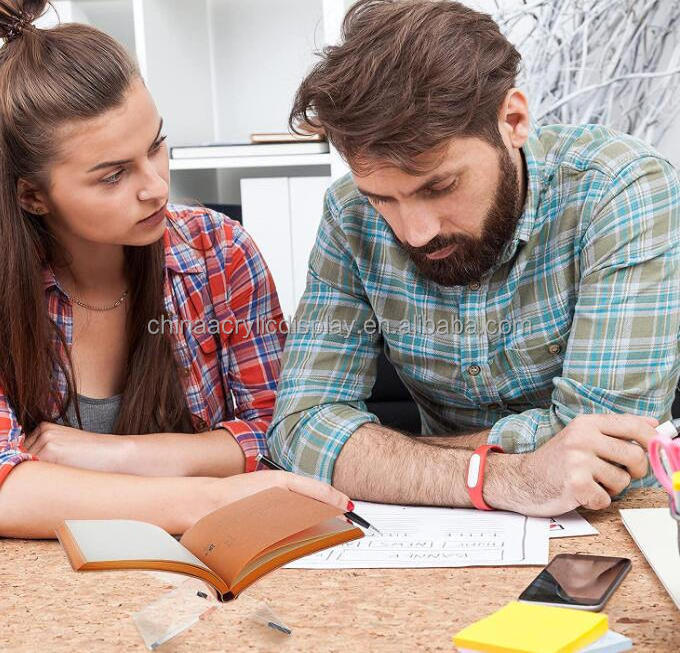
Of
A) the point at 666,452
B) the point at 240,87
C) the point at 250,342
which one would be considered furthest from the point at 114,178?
the point at 240,87

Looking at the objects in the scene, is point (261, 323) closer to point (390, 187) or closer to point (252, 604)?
point (390, 187)

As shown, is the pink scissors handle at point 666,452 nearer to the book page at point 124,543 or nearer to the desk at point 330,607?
the desk at point 330,607

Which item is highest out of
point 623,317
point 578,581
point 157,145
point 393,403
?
point 157,145

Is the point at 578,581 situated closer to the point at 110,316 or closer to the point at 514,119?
the point at 514,119

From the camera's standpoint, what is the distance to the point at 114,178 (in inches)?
50.9

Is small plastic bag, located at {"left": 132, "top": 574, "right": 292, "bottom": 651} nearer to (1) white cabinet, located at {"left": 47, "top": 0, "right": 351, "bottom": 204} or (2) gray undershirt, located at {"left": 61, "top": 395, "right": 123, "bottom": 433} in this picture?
(2) gray undershirt, located at {"left": 61, "top": 395, "right": 123, "bottom": 433}

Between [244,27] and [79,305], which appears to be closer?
[79,305]

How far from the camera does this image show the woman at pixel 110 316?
3.61ft

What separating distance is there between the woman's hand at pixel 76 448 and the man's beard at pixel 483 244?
1.66 ft

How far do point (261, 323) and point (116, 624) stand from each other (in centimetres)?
75

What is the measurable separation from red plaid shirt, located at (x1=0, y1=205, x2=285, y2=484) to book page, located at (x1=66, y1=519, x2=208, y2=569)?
65 centimetres

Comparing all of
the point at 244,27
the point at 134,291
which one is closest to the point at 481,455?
the point at 134,291

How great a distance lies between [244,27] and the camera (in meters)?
2.31

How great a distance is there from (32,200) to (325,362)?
0.50 meters
